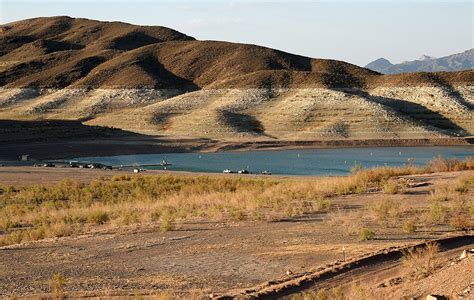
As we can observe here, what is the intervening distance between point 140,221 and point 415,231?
8232 mm

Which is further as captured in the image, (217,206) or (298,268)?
(217,206)

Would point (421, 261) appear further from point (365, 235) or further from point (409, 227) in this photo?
point (409, 227)

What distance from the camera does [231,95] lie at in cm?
10775

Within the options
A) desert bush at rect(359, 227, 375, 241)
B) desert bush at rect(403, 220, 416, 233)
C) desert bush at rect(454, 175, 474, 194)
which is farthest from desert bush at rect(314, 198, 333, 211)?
desert bush at rect(359, 227, 375, 241)

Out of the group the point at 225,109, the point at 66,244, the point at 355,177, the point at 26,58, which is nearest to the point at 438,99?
the point at 225,109

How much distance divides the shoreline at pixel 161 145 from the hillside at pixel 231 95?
8.20ft

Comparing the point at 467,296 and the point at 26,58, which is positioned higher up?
the point at 26,58

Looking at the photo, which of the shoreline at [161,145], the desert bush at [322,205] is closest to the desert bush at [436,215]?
the desert bush at [322,205]

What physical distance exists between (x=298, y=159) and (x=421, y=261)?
53.3 meters

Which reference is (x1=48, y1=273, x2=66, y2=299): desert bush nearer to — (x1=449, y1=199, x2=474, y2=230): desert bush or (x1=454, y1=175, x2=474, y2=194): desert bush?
(x1=449, y1=199, x2=474, y2=230): desert bush

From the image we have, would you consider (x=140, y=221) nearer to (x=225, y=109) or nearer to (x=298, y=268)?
(x=298, y=268)

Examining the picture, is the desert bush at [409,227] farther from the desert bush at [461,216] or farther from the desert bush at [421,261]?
the desert bush at [421,261]

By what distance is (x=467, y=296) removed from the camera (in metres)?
10.8

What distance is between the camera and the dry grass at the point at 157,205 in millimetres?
21312
